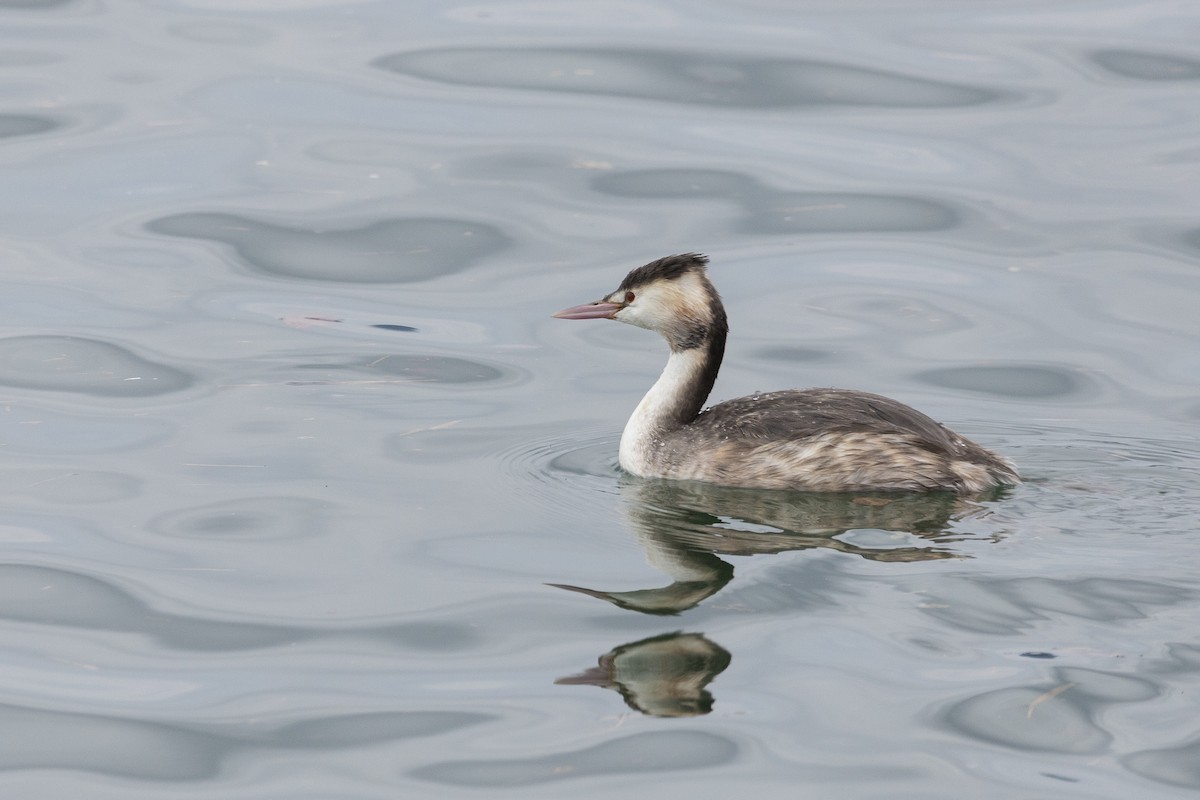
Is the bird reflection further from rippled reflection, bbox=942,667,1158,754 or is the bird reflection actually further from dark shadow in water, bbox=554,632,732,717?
rippled reflection, bbox=942,667,1158,754

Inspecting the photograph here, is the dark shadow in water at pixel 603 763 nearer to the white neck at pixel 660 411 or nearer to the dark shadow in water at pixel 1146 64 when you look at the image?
the white neck at pixel 660 411

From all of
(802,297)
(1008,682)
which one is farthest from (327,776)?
(802,297)

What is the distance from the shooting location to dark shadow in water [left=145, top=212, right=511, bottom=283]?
12828 mm

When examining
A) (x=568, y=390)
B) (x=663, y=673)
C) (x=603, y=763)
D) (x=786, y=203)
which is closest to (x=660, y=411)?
(x=568, y=390)

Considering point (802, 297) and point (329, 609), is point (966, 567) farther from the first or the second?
point (802, 297)

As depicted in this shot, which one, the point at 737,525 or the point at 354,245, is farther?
the point at 354,245

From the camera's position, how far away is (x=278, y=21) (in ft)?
55.8

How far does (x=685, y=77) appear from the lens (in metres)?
15.8

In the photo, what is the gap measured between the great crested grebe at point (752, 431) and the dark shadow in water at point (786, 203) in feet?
12.6

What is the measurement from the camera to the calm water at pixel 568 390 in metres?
6.50

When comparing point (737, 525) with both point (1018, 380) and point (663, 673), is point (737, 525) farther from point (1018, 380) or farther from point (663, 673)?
point (1018, 380)

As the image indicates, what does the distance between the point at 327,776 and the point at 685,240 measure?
7.40 m

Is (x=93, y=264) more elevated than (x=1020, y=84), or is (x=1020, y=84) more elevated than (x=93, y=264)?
(x=1020, y=84)

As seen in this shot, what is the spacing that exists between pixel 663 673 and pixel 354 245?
6920mm
